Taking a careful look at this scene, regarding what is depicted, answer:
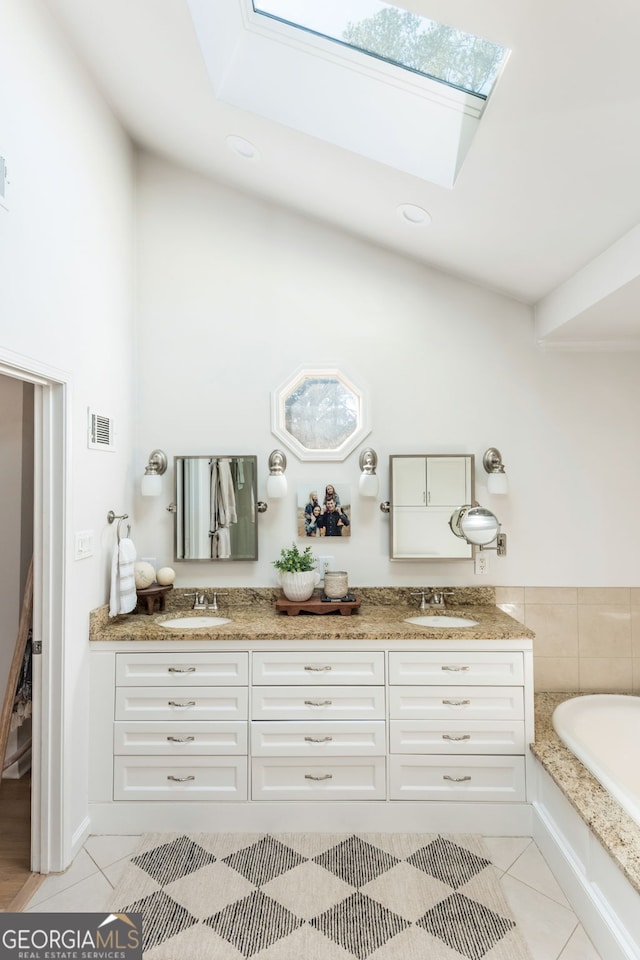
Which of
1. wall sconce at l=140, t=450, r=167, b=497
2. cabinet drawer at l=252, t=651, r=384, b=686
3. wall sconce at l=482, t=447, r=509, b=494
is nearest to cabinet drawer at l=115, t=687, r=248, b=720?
Answer: cabinet drawer at l=252, t=651, r=384, b=686

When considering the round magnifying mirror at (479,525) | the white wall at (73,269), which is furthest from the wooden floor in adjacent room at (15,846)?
the round magnifying mirror at (479,525)

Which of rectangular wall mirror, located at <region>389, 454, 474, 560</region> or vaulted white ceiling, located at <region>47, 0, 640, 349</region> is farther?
rectangular wall mirror, located at <region>389, 454, 474, 560</region>

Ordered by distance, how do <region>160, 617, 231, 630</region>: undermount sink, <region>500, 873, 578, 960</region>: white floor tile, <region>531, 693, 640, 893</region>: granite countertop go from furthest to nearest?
<region>160, 617, 231, 630</region>: undermount sink
<region>500, 873, 578, 960</region>: white floor tile
<region>531, 693, 640, 893</region>: granite countertop

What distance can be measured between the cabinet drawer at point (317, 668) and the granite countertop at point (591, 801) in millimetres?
738

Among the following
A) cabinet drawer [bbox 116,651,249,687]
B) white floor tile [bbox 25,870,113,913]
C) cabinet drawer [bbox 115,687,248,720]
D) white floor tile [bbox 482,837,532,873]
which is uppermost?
cabinet drawer [bbox 116,651,249,687]

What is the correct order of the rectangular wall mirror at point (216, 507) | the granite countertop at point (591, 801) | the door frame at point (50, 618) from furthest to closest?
the rectangular wall mirror at point (216, 507) < the door frame at point (50, 618) < the granite countertop at point (591, 801)

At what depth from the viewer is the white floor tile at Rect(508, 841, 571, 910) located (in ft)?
6.64

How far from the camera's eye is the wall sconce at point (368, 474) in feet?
9.46

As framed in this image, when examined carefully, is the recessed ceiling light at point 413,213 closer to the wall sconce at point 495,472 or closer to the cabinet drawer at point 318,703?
the wall sconce at point 495,472

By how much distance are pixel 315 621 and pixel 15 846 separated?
1.49 m

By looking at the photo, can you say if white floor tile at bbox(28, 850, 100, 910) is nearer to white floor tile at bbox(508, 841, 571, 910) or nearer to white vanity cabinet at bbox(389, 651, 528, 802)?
white vanity cabinet at bbox(389, 651, 528, 802)

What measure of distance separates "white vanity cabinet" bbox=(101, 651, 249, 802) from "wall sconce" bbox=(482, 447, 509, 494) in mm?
1489

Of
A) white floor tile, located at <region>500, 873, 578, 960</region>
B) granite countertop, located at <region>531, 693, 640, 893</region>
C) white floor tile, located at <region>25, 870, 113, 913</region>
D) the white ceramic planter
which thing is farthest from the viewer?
the white ceramic planter

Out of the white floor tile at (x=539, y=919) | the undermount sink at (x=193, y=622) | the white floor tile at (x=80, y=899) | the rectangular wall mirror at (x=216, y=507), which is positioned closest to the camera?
the white floor tile at (x=539, y=919)
